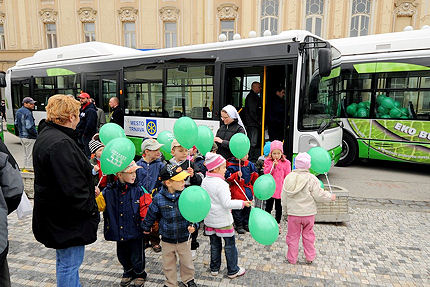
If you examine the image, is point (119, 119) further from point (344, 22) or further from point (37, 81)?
point (344, 22)

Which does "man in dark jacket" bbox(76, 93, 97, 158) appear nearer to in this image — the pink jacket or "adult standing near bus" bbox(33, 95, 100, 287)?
the pink jacket

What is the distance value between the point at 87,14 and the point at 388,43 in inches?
843

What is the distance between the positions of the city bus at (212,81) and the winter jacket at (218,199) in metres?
3.21

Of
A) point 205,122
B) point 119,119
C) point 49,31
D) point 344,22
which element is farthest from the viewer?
point 49,31

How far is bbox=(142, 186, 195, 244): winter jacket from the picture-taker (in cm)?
274

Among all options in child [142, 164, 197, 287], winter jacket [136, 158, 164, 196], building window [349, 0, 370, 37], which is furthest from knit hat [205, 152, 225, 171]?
building window [349, 0, 370, 37]

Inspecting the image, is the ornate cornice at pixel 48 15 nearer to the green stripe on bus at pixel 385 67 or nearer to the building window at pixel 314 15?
the building window at pixel 314 15

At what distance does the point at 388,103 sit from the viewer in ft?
26.6

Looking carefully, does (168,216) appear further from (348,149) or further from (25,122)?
(348,149)

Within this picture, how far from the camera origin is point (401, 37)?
8.01m

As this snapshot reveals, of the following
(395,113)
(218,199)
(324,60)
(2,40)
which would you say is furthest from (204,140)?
(2,40)

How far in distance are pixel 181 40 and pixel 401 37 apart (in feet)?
53.9

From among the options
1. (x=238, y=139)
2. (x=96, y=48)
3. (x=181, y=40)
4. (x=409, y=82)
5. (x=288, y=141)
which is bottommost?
(x=288, y=141)

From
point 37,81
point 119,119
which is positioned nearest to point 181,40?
point 37,81
